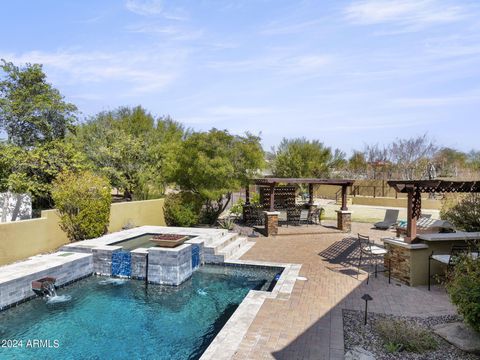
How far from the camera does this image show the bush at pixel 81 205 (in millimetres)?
11938

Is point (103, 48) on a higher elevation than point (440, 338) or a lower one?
higher

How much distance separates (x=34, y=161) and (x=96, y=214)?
4500mm

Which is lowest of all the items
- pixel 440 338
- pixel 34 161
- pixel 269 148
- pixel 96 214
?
pixel 440 338

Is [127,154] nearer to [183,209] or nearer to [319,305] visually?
[183,209]

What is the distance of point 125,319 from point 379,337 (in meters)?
4.87

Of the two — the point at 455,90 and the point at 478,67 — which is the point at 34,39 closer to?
the point at 478,67

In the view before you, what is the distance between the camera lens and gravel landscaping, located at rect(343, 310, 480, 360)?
4945 millimetres

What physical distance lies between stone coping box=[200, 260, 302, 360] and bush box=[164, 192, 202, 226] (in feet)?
24.5

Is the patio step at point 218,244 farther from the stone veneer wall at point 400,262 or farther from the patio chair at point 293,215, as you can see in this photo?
the stone veneer wall at point 400,262

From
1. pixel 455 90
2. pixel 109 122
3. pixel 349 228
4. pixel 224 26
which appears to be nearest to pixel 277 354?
pixel 224 26

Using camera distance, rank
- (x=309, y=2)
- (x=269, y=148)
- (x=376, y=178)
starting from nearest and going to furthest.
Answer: (x=309, y=2), (x=376, y=178), (x=269, y=148)

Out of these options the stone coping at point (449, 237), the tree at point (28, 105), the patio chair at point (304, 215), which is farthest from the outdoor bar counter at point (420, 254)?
the tree at point (28, 105)

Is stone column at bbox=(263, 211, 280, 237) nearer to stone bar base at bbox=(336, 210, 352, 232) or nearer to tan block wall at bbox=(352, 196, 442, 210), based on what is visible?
stone bar base at bbox=(336, 210, 352, 232)

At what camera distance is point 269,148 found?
37.9 metres
